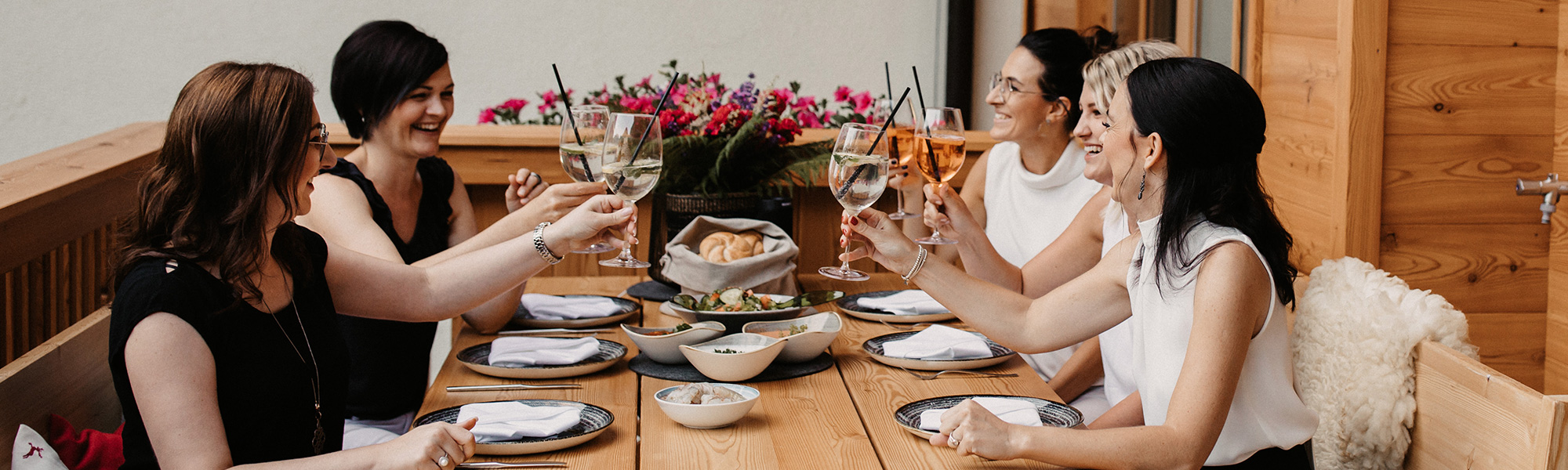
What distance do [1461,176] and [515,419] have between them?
1.81 meters

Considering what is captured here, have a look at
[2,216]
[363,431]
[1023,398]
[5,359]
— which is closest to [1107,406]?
[1023,398]

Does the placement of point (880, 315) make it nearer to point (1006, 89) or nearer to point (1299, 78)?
point (1006, 89)

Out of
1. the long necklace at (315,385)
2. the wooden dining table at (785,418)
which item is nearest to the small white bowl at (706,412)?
the wooden dining table at (785,418)

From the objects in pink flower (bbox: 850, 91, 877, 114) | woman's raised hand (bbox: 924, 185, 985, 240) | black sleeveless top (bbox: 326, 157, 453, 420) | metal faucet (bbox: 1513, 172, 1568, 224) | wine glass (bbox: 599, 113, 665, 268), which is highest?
pink flower (bbox: 850, 91, 877, 114)

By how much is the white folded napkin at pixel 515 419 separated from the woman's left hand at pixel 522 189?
2.58ft

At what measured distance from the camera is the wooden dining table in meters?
1.31

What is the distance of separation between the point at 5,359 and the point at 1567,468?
229 centimetres

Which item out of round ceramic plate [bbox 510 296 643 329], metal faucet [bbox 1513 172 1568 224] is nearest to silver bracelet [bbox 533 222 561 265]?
round ceramic plate [bbox 510 296 643 329]

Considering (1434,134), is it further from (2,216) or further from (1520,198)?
(2,216)

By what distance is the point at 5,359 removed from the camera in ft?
6.40

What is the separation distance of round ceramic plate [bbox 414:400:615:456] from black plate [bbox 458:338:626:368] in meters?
0.18

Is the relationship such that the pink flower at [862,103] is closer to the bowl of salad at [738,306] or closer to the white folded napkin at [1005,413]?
the bowl of salad at [738,306]

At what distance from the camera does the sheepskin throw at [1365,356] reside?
143cm

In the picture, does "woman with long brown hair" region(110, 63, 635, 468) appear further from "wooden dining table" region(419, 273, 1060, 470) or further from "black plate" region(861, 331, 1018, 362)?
"black plate" region(861, 331, 1018, 362)
